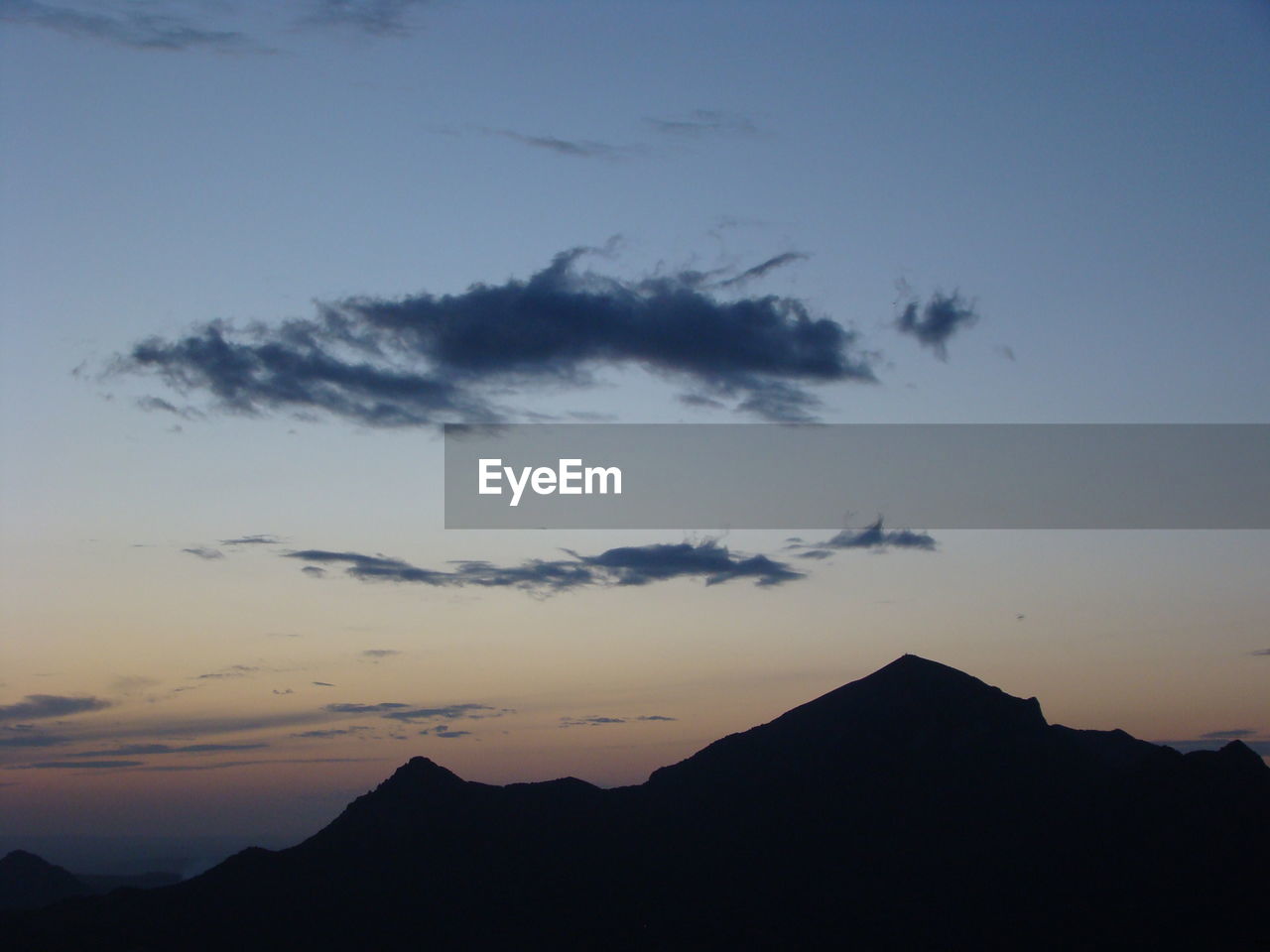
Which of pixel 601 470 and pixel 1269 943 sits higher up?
pixel 601 470

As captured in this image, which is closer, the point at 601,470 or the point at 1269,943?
the point at 601,470

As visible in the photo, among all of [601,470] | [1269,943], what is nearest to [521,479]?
[601,470]

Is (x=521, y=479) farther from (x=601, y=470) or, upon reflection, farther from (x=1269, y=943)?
(x=1269, y=943)

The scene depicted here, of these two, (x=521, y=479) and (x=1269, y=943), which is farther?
(x=1269, y=943)

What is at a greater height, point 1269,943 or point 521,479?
point 521,479
